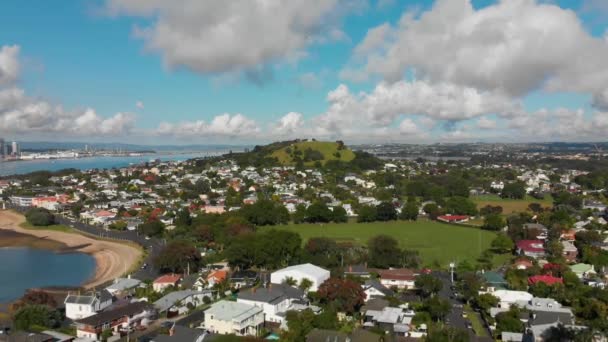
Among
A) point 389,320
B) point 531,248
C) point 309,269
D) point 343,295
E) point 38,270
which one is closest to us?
point 389,320

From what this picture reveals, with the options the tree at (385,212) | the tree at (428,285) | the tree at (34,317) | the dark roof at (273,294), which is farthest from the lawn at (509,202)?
the tree at (34,317)

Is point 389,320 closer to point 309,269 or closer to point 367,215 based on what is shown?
point 309,269

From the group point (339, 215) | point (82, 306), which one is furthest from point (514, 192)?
point (82, 306)

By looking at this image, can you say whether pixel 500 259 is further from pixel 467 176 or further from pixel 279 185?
pixel 467 176

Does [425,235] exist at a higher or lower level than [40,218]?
lower

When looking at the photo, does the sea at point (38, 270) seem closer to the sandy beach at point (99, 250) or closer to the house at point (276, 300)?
the sandy beach at point (99, 250)

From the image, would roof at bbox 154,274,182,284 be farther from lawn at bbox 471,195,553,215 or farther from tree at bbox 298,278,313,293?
lawn at bbox 471,195,553,215

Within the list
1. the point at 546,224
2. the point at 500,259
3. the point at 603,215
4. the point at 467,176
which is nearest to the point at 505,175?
the point at 467,176
